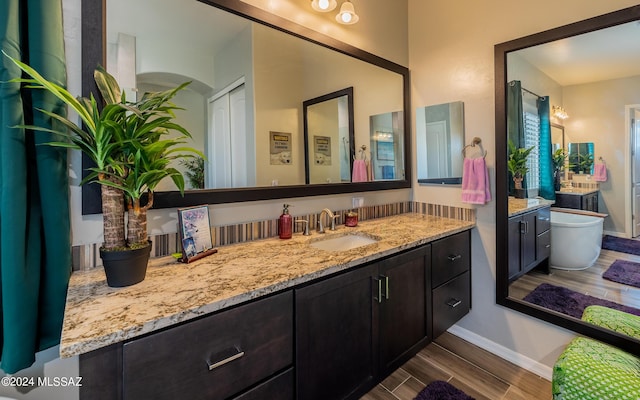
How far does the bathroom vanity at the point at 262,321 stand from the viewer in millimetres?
769

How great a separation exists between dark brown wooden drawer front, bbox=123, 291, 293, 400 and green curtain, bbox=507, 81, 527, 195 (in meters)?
1.82

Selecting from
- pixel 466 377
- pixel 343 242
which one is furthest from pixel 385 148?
pixel 466 377

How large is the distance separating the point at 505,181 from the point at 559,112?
50 cm

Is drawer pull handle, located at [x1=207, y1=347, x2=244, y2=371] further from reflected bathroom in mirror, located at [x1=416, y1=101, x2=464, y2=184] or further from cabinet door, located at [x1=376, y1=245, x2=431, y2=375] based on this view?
reflected bathroom in mirror, located at [x1=416, y1=101, x2=464, y2=184]

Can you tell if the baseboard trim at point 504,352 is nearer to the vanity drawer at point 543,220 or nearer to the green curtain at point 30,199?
the vanity drawer at point 543,220

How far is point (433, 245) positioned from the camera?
1.76m

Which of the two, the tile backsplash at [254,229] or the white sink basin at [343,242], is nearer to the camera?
the tile backsplash at [254,229]

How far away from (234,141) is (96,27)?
0.71m

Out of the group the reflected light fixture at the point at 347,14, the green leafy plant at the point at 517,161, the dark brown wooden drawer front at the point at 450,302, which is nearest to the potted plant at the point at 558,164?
the green leafy plant at the point at 517,161

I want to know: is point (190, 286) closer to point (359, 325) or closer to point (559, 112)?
point (359, 325)

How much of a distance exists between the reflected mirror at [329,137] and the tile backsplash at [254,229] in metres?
0.29

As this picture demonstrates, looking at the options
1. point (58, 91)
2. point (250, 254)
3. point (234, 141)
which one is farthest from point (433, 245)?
point (58, 91)

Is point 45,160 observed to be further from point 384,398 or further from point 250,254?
point 384,398

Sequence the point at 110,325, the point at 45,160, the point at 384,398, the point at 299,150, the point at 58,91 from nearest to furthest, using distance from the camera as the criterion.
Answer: the point at 110,325 → the point at 58,91 → the point at 45,160 → the point at 384,398 → the point at 299,150
